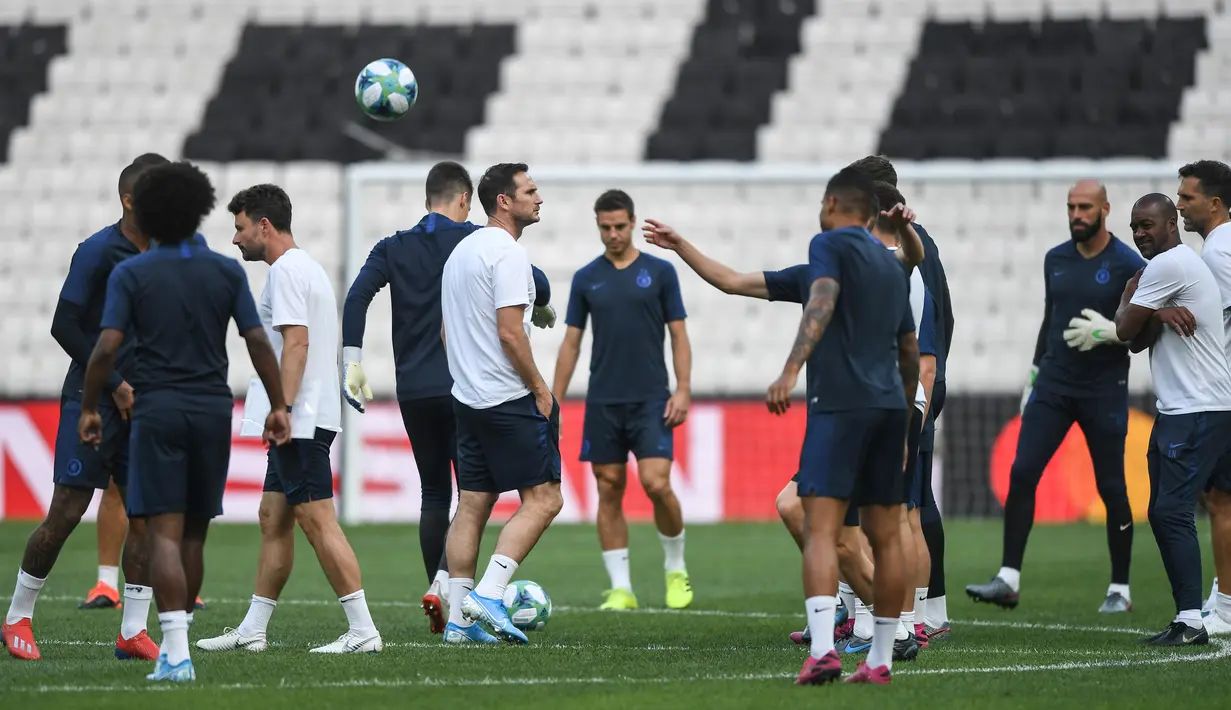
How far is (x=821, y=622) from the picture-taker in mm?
6160

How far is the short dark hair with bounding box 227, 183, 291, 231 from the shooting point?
7.43m

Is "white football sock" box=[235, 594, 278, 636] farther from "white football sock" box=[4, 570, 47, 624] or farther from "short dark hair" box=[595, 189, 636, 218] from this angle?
"short dark hair" box=[595, 189, 636, 218]

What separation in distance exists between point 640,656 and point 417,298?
7.64 feet

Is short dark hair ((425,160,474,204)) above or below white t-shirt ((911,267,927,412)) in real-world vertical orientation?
above

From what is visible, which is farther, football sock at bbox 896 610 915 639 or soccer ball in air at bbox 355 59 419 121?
soccer ball in air at bbox 355 59 419 121

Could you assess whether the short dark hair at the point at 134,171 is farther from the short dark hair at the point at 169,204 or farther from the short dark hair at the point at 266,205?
the short dark hair at the point at 169,204

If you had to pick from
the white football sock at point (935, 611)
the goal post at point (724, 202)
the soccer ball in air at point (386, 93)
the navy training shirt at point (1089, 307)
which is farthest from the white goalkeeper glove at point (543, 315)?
Answer: the goal post at point (724, 202)

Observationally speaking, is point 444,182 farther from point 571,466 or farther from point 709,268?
point 571,466

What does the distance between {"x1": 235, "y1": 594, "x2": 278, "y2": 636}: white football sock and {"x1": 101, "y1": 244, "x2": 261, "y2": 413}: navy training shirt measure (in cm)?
141

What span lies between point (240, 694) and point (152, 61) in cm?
1825

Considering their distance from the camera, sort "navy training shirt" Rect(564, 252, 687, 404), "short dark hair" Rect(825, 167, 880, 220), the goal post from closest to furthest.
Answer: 1. "short dark hair" Rect(825, 167, 880, 220)
2. "navy training shirt" Rect(564, 252, 687, 404)
3. the goal post

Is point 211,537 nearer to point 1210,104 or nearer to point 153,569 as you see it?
point 153,569

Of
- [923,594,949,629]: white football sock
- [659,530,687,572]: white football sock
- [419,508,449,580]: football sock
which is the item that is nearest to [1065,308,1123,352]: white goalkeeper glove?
[923,594,949,629]: white football sock

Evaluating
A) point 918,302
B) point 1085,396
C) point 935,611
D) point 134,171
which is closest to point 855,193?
point 918,302
